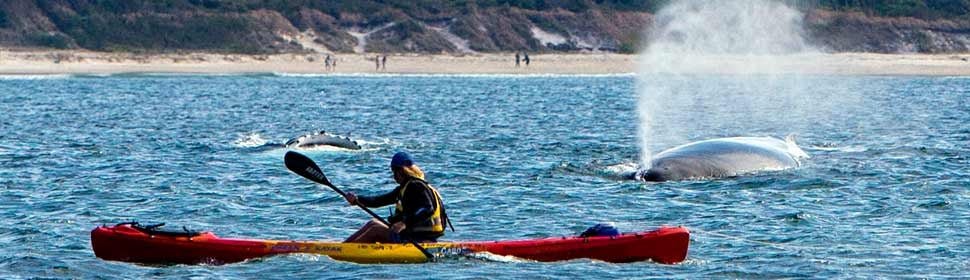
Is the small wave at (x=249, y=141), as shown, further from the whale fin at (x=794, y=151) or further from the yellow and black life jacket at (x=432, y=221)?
the yellow and black life jacket at (x=432, y=221)

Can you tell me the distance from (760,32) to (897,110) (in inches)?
1600

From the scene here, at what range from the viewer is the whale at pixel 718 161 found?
989 inches

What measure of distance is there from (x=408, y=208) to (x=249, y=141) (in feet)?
62.1

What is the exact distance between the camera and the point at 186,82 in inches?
2992

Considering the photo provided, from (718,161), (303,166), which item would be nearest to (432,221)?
(303,166)

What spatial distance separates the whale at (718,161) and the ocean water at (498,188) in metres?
0.36

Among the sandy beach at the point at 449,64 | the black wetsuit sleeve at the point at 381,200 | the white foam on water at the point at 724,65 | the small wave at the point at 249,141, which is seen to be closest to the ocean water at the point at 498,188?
the small wave at the point at 249,141

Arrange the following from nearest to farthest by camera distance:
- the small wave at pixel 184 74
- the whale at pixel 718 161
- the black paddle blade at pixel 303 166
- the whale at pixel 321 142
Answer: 1. the black paddle blade at pixel 303 166
2. the whale at pixel 718 161
3. the whale at pixel 321 142
4. the small wave at pixel 184 74

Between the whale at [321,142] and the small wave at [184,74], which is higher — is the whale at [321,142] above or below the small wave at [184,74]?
above

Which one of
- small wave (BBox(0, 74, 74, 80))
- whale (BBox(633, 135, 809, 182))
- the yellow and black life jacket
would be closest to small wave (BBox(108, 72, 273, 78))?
small wave (BBox(0, 74, 74, 80))

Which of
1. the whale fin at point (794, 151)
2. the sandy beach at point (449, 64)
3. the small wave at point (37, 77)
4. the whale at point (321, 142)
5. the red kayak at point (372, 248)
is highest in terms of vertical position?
the red kayak at point (372, 248)

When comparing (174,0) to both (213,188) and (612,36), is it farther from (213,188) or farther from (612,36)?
(213,188)

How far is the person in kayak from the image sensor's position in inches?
671

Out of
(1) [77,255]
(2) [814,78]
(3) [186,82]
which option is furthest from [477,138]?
(2) [814,78]
